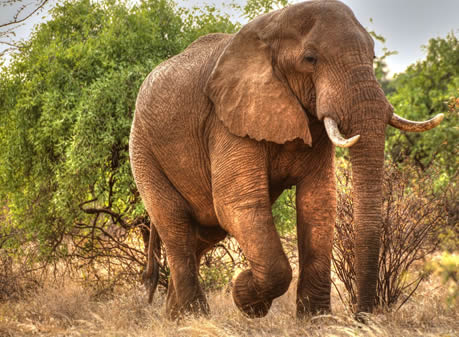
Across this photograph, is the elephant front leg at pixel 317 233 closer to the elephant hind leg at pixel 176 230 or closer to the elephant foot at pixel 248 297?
the elephant foot at pixel 248 297

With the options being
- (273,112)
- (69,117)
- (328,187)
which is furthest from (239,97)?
(69,117)

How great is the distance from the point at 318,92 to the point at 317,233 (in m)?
1.40

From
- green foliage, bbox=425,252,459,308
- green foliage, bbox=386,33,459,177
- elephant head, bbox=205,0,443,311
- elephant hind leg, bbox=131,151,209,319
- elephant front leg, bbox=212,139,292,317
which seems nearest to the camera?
green foliage, bbox=425,252,459,308

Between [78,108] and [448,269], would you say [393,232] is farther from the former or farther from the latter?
[78,108]

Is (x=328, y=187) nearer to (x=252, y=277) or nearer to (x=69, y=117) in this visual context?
(x=252, y=277)

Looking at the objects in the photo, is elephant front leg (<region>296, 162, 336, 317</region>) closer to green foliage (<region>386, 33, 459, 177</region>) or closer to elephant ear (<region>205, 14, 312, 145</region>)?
elephant ear (<region>205, 14, 312, 145</region>)

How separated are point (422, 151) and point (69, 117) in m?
12.3

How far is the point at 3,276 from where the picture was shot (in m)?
8.80

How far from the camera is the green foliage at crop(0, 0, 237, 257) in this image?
27.8 feet

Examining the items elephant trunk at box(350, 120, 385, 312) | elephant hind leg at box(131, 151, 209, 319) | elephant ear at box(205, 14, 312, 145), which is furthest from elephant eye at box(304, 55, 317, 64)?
elephant hind leg at box(131, 151, 209, 319)

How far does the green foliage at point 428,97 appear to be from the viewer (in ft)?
55.1

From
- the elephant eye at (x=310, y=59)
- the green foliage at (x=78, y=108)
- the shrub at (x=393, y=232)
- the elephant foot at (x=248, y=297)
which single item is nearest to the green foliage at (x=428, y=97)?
the green foliage at (x=78, y=108)

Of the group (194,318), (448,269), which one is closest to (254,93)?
(194,318)

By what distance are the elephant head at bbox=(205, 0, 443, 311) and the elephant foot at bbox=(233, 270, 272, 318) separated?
1.16 metres
